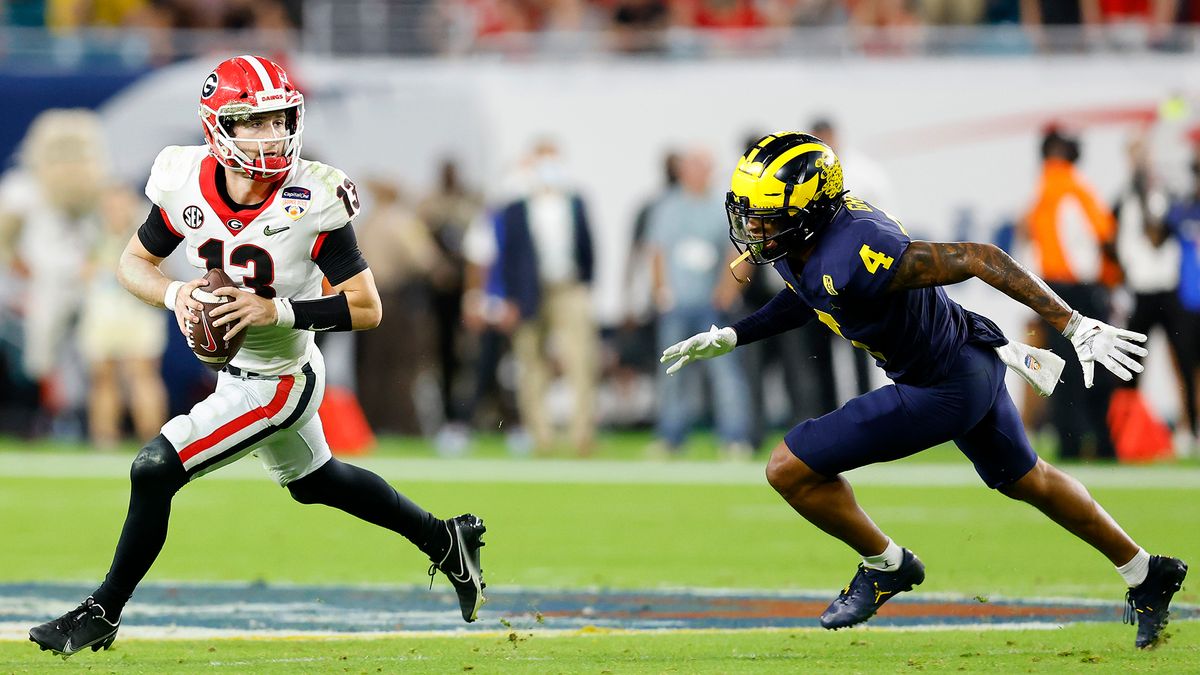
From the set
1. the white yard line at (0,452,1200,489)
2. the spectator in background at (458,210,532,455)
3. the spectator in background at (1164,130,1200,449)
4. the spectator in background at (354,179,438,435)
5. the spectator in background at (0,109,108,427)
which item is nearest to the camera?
the white yard line at (0,452,1200,489)

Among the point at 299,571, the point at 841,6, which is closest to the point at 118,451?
the point at 299,571

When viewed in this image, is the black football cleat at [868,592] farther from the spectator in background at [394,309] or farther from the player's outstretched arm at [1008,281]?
the spectator in background at [394,309]

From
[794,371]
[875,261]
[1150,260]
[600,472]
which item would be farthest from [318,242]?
[1150,260]

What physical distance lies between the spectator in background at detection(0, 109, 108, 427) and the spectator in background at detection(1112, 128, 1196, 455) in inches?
304

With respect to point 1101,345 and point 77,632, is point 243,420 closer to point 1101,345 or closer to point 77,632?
point 77,632

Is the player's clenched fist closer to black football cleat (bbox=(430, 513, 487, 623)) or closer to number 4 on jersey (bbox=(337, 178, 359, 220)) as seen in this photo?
number 4 on jersey (bbox=(337, 178, 359, 220))

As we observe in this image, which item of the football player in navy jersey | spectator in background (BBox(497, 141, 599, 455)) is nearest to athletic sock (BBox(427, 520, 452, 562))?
the football player in navy jersey

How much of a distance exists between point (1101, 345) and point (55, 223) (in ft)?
33.3

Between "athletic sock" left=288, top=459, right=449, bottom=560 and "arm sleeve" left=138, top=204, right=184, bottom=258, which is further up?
"arm sleeve" left=138, top=204, right=184, bottom=258

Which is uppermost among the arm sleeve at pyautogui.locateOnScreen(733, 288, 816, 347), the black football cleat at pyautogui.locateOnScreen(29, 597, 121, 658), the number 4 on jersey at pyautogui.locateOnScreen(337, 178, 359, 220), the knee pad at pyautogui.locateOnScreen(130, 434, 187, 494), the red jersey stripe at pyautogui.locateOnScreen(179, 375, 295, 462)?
the number 4 on jersey at pyautogui.locateOnScreen(337, 178, 359, 220)

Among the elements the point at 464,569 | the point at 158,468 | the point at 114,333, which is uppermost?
the point at 158,468

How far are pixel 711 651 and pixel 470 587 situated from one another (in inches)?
39.2

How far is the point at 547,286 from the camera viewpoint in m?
13.1

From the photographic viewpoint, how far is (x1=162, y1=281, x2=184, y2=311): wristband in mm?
5629
